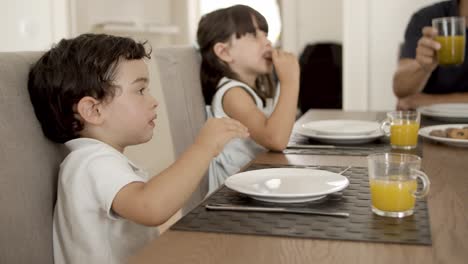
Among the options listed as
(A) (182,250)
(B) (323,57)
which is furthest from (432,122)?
(B) (323,57)

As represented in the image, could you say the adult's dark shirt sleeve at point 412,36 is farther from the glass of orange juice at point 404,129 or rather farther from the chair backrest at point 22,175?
the chair backrest at point 22,175

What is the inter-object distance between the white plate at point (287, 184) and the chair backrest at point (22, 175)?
1.09 ft

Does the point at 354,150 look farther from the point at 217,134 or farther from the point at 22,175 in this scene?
the point at 22,175

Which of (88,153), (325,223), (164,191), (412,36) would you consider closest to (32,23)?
(412,36)

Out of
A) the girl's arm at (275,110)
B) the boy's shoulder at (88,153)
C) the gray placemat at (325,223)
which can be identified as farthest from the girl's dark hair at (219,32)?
the gray placemat at (325,223)

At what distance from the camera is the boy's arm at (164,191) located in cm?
104

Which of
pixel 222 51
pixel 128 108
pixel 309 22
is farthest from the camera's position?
pixel 309 22

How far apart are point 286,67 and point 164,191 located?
89 cm

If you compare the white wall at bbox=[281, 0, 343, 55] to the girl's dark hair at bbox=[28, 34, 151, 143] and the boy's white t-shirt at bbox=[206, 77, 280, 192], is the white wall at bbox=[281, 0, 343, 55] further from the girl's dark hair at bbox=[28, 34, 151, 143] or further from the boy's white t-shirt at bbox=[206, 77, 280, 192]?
the girl's dark hair at bbox=[28, 34, 151, 143]

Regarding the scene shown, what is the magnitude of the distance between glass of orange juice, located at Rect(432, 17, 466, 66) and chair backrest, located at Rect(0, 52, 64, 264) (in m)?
Result: 1.37

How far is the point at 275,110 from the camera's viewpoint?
1731 mm

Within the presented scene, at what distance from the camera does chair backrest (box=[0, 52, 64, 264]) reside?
1005mm

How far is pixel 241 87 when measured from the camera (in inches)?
71.8

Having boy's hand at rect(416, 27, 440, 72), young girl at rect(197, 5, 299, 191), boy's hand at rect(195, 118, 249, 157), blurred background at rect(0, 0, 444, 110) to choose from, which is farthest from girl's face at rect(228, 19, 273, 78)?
blurred background at rect(0, 0, 444, 110)
